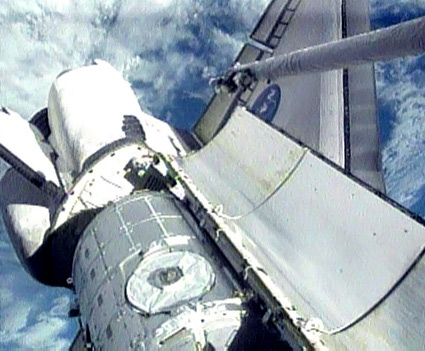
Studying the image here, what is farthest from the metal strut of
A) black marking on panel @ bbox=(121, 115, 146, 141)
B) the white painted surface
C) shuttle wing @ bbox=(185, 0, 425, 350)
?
the white painted surface

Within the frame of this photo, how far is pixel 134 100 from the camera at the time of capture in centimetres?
1068

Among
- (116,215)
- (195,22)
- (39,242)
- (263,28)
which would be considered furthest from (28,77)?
(116,215)

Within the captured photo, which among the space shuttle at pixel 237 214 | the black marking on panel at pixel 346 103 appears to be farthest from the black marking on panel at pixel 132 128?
the black marking on panel at pixel 346 103

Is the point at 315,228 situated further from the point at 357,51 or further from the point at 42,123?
the point at 42,123

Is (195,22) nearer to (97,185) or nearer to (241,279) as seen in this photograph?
(97,185)

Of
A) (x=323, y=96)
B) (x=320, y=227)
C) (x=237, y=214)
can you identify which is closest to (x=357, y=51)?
(x=320, y=227)

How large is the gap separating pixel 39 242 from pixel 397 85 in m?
14.1

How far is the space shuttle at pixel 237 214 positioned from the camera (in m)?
5.30

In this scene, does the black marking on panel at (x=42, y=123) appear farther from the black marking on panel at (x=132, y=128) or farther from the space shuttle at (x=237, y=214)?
the black marking on panel at (x=132, y=128)

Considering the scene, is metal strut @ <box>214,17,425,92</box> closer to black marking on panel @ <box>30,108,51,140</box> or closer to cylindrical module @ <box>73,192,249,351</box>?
cylindrical module @ <box>73,192,249,351</box>

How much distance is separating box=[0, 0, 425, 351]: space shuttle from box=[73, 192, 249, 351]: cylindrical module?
0.05ft

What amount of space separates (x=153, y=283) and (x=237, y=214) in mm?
1427

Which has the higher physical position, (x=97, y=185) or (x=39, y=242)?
(x=97, y=185)

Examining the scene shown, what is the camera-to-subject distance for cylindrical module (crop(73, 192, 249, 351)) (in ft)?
18.4
